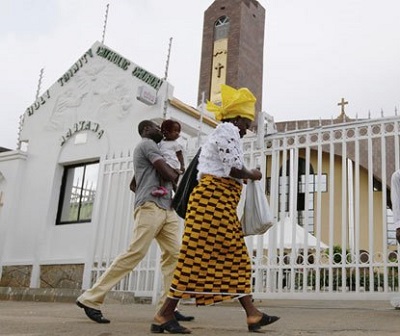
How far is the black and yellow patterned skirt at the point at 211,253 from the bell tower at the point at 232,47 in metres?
24.9

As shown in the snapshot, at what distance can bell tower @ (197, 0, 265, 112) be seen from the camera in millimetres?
28922

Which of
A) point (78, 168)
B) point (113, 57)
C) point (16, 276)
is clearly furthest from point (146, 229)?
point (16, 276)

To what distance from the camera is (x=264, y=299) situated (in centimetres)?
623

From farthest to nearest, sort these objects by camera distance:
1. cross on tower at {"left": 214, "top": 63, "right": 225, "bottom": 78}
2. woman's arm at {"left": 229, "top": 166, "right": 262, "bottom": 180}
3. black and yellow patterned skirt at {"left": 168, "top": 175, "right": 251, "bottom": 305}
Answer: cross on tower at {"left": 214, "top": 63, "right": 225, "bottom": 78} < woman's arm at {"left": 229, "top": 166, "right": 262, "bottom": 180} < black and yellow patterned skirt at {"left": 168, "top": 175, "right": 251, "bottom": 305}

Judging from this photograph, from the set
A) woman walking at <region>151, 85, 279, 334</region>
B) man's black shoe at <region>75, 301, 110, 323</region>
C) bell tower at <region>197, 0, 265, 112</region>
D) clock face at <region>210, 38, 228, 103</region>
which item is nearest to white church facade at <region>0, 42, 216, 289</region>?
man's black shoe at <region>75, 301, 110, 323</region>

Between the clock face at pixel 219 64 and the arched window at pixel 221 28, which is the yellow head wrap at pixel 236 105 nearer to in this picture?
the clock face at pixel 219 64

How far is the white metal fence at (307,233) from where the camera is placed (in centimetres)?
559

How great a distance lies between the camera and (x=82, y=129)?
9.37 metres

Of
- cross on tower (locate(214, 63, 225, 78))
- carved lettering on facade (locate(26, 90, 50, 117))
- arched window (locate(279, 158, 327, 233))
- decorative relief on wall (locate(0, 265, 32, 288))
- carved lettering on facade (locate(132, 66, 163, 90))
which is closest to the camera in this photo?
arched window (locate(279, 158, 327, 233))

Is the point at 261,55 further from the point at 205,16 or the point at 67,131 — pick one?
the point at 67,131

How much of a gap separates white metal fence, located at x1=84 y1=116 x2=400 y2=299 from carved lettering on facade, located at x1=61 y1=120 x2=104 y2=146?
141 cm

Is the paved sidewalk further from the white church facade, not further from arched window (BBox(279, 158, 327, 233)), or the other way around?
the white church facade

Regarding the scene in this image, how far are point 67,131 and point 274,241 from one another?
497 centimetres

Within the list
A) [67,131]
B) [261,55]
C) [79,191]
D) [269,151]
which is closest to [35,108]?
[67,131]
